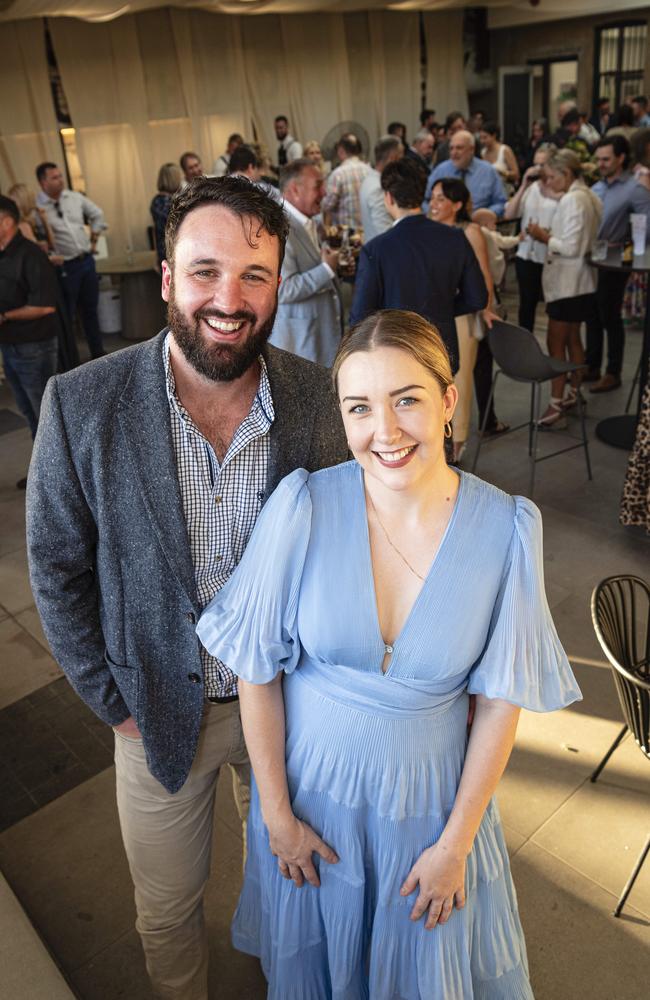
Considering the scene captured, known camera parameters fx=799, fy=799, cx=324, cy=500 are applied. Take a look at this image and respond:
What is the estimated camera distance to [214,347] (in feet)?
4.42

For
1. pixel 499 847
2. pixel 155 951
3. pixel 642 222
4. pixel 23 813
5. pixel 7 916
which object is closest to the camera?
pixel 499 847

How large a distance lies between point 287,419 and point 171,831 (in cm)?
86

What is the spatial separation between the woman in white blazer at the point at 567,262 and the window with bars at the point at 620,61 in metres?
10.8

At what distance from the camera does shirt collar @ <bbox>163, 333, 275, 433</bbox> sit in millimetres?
1413

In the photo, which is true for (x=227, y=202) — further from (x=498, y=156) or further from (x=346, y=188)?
(x=498, y=156)

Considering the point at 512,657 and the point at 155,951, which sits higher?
the point at 512,657

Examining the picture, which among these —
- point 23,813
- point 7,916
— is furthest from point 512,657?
point 23,813

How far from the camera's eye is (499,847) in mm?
1541

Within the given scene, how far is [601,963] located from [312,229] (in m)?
3.52

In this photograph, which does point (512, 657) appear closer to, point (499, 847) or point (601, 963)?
point (499, 847)

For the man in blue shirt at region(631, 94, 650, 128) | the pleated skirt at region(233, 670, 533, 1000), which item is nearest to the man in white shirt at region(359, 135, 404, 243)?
the man in blue shirt at region(631, 94, 650, 128)

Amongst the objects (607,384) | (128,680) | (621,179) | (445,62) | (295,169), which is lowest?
(607,384)

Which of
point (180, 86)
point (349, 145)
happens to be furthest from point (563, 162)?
point (180, 86)

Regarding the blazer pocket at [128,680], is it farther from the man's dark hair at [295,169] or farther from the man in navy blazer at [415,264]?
the man's dark hair at [295,169]
